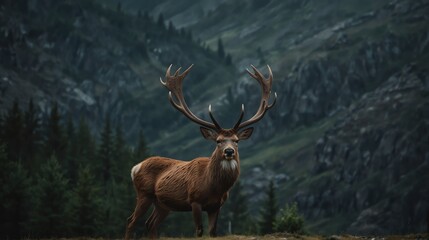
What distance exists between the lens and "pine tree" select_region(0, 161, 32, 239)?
74.8 metres

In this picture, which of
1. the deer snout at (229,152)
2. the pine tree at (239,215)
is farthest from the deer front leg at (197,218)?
the pine tree at (239,215)

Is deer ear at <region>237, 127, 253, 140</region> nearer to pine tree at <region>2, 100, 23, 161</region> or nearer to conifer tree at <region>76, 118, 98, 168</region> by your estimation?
conifer tree at <region>76, 118, 98, 168</region>

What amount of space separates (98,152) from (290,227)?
74.1 m

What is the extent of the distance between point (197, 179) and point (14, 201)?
53.3 metres

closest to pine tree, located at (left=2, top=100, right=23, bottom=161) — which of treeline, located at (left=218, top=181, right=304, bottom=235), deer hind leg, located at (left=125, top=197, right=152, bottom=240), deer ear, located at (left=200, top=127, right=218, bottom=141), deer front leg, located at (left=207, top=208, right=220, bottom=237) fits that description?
treeline, located at (left=218, top=181, right=304, bottom=235)

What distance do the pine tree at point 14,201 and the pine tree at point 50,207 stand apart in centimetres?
148

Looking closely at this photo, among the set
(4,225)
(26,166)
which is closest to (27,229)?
(4,225)

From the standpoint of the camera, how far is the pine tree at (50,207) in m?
72.9

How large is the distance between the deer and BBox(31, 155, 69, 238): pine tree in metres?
45.0

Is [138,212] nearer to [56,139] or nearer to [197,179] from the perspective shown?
[197,179]

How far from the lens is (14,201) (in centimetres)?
7644

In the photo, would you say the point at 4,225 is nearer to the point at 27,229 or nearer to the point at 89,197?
the point at 27,229

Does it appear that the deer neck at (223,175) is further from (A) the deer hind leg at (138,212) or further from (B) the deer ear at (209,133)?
(A) the deer hind leg at (138,212)

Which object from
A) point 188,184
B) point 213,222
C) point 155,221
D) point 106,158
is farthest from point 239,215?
point 213,222
